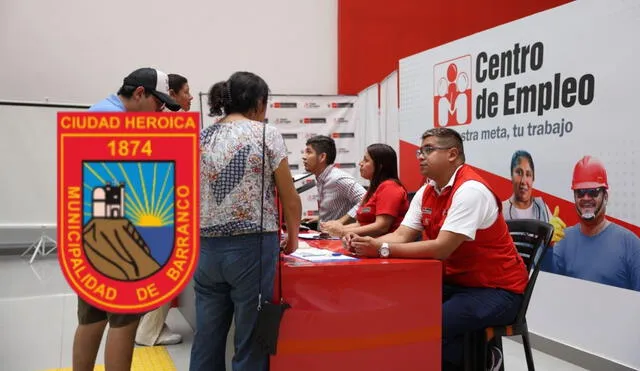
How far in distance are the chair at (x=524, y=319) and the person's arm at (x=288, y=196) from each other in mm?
800

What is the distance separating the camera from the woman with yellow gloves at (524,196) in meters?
2.89

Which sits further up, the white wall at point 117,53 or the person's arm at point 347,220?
the white wall at point 117,53

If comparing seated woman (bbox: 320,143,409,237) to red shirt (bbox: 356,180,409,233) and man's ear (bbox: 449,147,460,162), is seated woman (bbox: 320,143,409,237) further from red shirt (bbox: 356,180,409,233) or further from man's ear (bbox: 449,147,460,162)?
man's ear (bbox: 449,147,460,162)

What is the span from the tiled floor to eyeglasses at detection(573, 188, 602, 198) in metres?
0.83

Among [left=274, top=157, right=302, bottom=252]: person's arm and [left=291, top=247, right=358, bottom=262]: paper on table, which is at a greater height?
[left=274, top=157, right=302, bottom=252]: person's arm

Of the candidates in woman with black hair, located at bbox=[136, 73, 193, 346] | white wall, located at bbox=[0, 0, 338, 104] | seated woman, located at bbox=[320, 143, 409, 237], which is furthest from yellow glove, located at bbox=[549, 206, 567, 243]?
white wall, located at bbox=[0, 0, 338, 104]

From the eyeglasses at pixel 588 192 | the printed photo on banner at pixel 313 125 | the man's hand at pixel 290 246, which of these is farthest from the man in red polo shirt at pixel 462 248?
the printed photo on banner at pixel 313 125

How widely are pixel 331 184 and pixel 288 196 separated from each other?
1.65 meters

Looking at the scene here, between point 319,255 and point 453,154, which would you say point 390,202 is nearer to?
point 453,154

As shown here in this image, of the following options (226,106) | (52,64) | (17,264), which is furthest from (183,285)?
(52,64)

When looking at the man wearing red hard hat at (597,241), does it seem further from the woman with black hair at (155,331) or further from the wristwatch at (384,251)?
the woman with black hair at (155,331)

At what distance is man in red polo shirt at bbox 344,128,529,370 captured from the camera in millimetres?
1876

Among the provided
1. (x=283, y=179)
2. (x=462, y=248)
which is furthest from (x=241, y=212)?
(x=462, y=248)

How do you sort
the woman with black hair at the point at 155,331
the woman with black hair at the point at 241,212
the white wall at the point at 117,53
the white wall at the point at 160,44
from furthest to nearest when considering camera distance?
the white wall at the point at 160,44, the white wall at the point at 117,53, the woman with black hair at the point at 155,331, the woman with black hair at the point at 241,212
